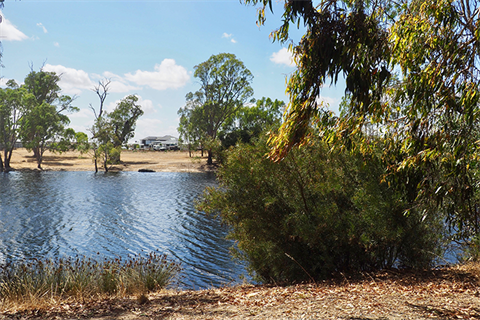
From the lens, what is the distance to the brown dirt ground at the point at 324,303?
19.5 ft

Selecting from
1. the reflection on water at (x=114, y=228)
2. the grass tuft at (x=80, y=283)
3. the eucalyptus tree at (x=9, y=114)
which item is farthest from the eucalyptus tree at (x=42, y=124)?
the grass tuft at (x=80, y=283)

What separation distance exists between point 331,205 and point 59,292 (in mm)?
7204

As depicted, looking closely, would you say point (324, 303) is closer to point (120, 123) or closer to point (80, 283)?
point (80, 283)

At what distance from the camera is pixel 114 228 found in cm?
2133

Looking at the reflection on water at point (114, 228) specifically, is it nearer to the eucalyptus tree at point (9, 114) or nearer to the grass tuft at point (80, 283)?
the grass tuft at point (80, 283)

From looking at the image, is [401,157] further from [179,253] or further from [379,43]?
[179,253]

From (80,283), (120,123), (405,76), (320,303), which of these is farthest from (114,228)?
(120,123)

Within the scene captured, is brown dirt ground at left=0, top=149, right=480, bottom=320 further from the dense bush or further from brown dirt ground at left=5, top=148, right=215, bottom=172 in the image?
brown dirt ground at left=5, top=148, right=215, bottom=172

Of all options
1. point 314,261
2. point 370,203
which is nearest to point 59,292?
point 314,261

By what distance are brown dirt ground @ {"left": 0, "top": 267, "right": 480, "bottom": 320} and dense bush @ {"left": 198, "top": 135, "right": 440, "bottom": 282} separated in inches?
33.0

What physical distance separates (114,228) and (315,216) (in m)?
15.1

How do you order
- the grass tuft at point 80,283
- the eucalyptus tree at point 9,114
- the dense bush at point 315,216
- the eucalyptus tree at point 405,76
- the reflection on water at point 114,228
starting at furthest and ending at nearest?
the eucalyptus tree at point 9,114 → the reflection on water at point 114,228 → the dense bush at point 315,216 → the grass tuft at point 80,283 → the eucalyptus tree at point 405,76

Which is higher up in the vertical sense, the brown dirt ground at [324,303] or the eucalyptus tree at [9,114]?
the eucalyptus tree at [9,114]

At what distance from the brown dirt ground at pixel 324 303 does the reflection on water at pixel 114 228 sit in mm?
5076
